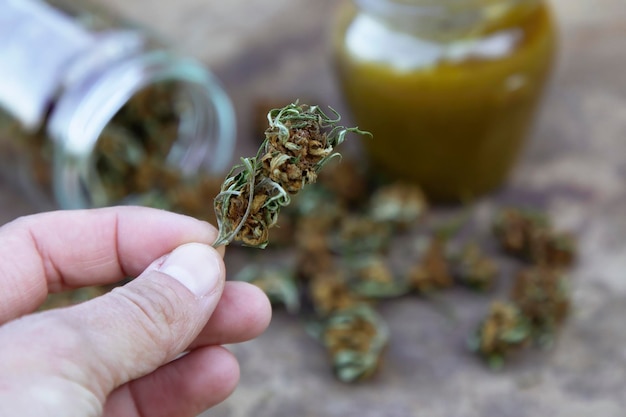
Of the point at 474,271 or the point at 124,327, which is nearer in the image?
the point at 124,327

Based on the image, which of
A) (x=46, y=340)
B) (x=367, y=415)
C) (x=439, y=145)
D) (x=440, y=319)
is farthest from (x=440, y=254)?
(x=46, y=340)

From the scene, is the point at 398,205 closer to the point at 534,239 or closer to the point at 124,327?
the point at 534,239

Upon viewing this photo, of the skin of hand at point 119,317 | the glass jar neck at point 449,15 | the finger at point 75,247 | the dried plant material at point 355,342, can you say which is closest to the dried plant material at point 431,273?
the dried plant material at point 355,342

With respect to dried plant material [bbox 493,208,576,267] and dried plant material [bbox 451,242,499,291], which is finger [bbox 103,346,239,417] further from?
dried plant material [bbox 493,208,576,267]

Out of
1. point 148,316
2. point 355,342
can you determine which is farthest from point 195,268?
point 355,342

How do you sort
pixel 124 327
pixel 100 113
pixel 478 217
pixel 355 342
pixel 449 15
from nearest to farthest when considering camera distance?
1. pixel 124 327
2. pixel 355 342
3. pixel 449 15
4. pixel 100 113
5. pixel 478 217

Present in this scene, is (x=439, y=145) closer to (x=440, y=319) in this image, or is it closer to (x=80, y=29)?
(x=440, y=319)

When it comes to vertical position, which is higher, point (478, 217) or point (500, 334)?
point (478, 217)

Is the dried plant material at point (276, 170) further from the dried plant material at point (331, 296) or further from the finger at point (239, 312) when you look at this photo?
the dried plant material at point (331, 296)
